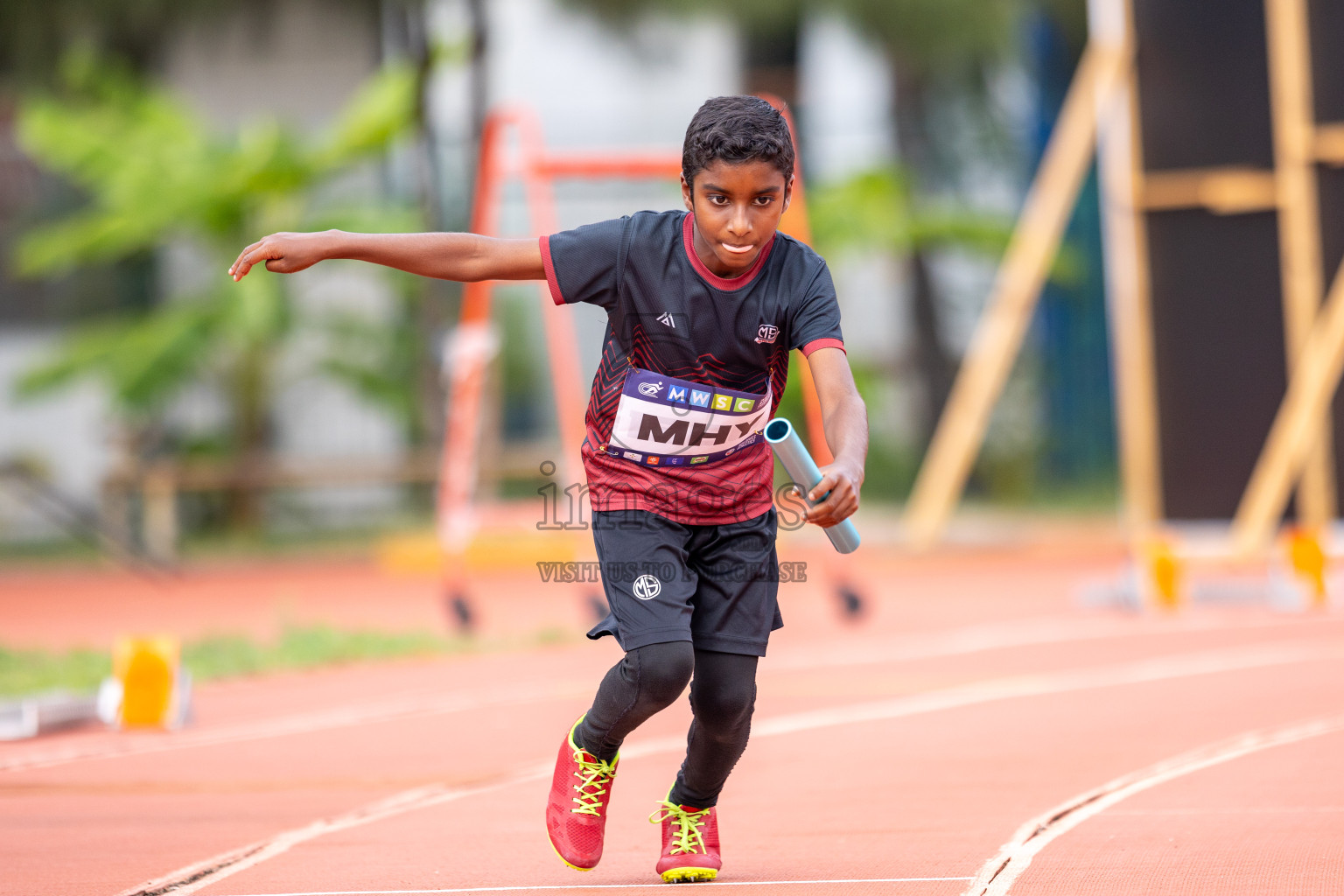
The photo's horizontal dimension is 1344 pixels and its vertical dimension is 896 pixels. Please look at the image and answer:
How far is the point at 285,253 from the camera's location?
370cm

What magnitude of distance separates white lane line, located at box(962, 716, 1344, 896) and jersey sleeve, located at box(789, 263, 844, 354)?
1303 millimetres

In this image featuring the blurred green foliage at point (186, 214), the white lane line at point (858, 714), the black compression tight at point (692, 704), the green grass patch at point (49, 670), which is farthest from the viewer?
the blurred green foliage at point (186, 214)

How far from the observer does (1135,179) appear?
1360cm

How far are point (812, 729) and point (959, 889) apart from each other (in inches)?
105

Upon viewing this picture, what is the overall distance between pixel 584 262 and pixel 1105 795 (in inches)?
94.6

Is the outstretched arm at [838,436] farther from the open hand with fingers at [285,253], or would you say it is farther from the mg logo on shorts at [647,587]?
the open hand with fingers at [285,253]

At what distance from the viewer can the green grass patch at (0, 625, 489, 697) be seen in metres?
8.29

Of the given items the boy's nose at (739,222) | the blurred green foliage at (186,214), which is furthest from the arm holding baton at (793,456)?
the blurred green foliage at (186,214)

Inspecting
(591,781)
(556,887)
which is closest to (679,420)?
(591,781)

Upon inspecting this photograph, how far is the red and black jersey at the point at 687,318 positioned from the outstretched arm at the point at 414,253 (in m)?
0.09

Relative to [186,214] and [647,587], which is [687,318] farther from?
[186,214]

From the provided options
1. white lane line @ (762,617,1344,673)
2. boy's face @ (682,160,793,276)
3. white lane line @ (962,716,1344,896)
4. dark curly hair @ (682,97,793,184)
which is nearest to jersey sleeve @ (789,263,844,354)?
boy's face @ (682,160,793,276)

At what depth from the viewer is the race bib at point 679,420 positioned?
395 cm

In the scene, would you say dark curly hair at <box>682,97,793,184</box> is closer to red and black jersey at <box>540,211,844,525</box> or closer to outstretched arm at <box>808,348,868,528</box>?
red and black jersey at <box>540,211,844,525</box>
